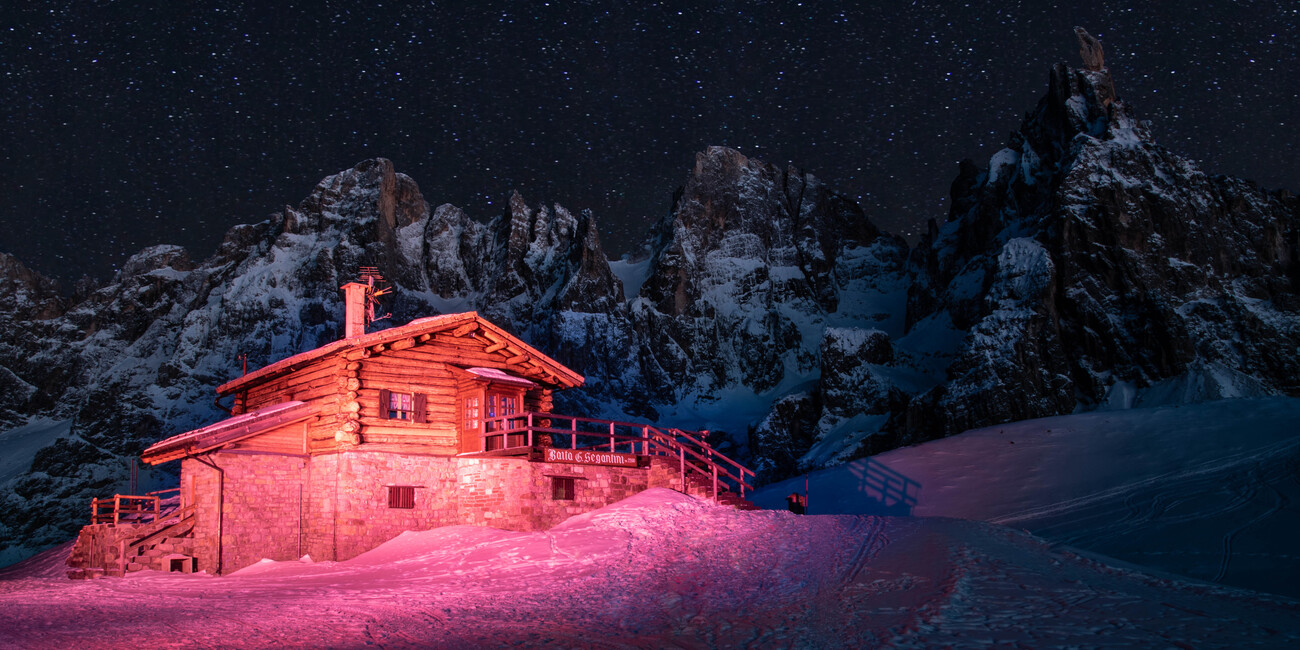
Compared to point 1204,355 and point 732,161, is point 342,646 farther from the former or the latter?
point 732,161

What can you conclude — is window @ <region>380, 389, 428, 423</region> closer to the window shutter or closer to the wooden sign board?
the window shutter

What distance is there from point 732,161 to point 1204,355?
84.4m

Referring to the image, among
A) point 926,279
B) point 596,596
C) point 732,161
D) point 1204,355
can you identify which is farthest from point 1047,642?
point 732,161

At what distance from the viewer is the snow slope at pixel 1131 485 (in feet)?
56.7

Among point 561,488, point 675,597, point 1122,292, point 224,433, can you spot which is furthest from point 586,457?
point 1122,292

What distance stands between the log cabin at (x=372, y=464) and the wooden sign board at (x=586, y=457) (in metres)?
0.04

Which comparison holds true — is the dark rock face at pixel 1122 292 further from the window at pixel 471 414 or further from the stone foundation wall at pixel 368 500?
the stone foundation wall at pixel 368 500

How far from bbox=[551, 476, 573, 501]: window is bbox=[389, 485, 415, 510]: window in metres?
3.60

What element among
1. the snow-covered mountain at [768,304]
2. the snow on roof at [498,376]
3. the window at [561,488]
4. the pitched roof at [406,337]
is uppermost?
the snow-covered mountain at [768,304]

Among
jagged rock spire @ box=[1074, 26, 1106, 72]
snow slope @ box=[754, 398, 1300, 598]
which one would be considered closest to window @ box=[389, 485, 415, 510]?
snow slope @ box=[754, 398, 1300, 598]

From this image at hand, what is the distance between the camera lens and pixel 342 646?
9602 millimetres

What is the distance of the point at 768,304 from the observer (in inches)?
5192

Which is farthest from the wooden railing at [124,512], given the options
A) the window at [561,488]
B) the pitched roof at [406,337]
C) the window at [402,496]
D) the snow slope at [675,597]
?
the window at [561,488]

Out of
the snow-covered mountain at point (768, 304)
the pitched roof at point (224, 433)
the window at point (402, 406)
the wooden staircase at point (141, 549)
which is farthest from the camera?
the snow-covered mountain at point (768, 304)
